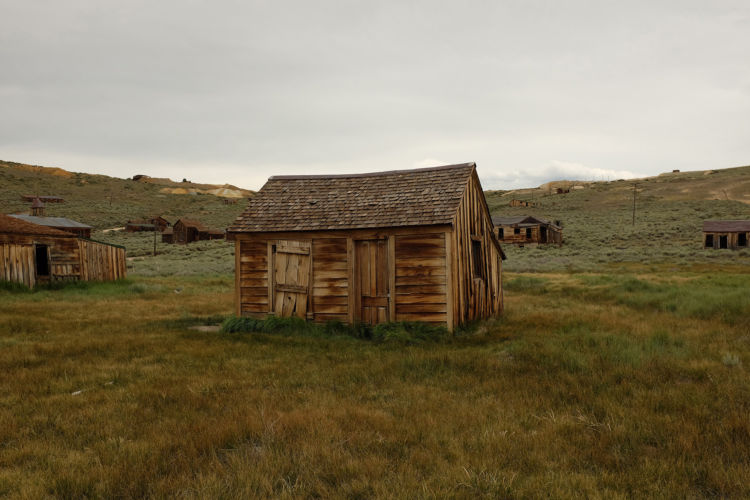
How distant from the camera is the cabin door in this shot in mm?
A: 12062

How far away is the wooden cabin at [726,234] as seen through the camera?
41.9m

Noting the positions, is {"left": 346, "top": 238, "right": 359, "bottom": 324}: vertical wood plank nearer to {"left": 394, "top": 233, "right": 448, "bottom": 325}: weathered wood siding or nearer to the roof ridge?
{"left": 394, "top": 233, "right": 448, "bottom": 325}: weathered wood siding

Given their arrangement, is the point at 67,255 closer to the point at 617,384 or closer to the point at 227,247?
the point at 617,384

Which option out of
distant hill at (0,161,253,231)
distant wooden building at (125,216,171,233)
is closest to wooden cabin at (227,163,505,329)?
distant wooden building at (125,216,171,233)

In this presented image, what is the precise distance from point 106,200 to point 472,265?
3790 inches

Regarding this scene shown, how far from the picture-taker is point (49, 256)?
71.7 ft

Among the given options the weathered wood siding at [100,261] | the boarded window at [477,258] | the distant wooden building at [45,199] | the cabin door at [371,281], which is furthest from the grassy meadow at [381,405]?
the distant wooden building at [45,199]

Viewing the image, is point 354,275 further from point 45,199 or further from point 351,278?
point 45,199

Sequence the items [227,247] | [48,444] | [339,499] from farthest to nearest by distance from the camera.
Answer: [227,247]
[48,444]
[339,499]

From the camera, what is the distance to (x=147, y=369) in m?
8.07

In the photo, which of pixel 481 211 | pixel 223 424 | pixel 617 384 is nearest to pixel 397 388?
pixel 223 424

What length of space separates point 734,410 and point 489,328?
711cm

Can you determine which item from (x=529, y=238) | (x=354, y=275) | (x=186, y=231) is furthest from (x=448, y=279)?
(x=186, y=231)

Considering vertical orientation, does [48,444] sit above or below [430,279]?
below
